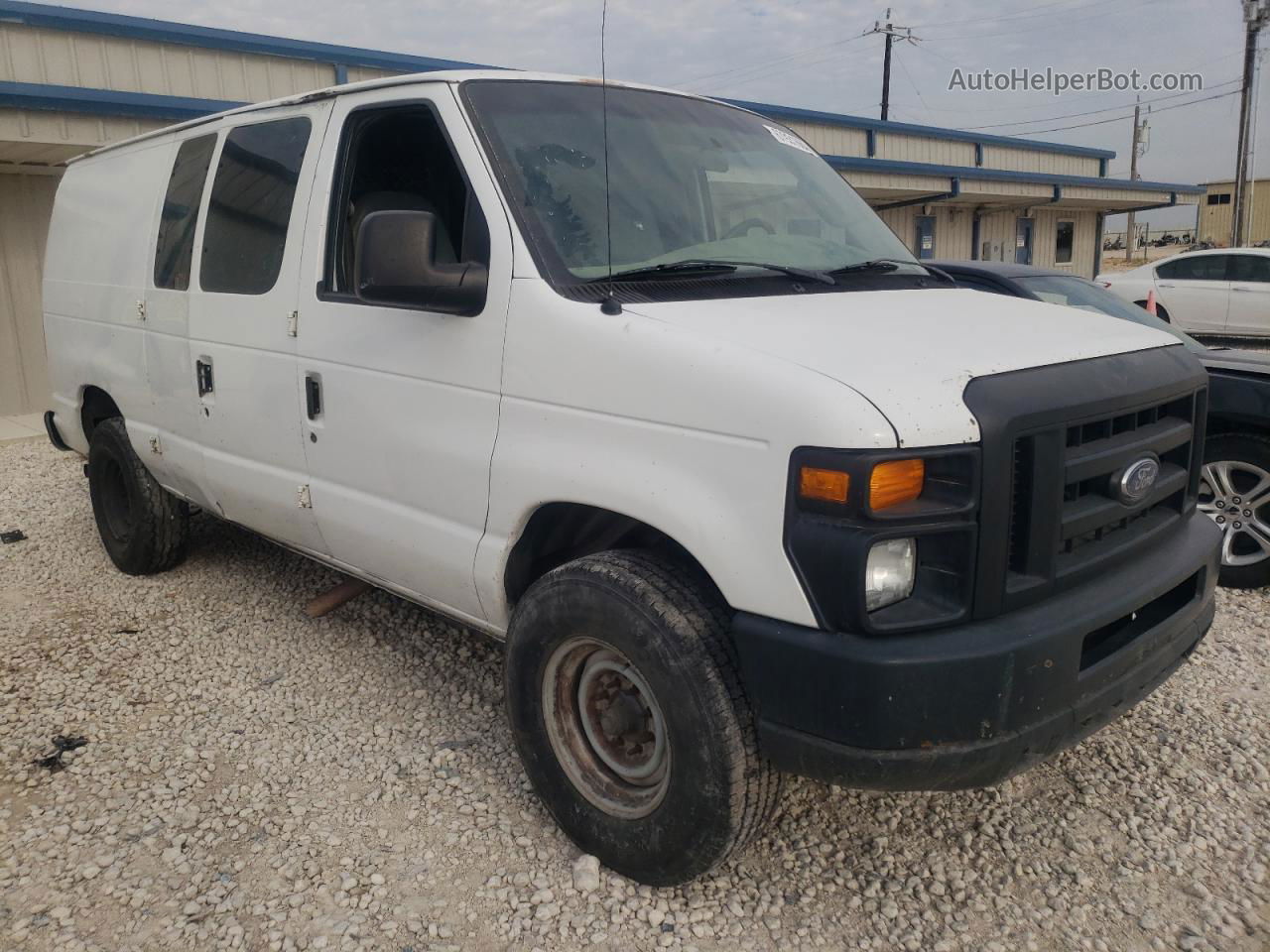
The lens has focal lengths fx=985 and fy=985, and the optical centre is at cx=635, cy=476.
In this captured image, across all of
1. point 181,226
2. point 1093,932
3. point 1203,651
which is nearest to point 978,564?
point 1093,932

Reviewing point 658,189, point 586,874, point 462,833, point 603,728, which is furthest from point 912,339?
point 462,833

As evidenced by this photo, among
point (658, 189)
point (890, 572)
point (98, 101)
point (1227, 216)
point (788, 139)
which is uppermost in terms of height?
point (1227, 216)

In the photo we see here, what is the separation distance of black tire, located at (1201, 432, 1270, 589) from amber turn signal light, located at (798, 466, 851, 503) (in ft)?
11.9

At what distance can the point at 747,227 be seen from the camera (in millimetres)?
3207

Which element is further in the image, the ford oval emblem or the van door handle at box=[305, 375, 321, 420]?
the van door handle at box=[305, 375, 321, 420]

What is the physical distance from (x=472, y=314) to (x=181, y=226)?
222 cm

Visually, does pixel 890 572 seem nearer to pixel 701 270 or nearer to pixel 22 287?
pixel 701 270

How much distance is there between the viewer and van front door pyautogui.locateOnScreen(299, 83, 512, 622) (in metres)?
2.88

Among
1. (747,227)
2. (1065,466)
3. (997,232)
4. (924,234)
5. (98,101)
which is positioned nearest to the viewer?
(1065,466)

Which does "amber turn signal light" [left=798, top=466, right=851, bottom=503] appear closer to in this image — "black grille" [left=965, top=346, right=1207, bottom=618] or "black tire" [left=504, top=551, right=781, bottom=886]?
"black grille" [left=965, top=346, right=1207, bottom=618]

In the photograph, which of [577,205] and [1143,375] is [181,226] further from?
[1143,375]

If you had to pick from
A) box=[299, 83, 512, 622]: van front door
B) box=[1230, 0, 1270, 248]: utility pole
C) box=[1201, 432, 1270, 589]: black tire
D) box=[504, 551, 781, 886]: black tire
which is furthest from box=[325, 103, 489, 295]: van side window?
box=[1230, 0, 1270, 248]: utility pole

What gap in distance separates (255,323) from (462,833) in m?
2.03

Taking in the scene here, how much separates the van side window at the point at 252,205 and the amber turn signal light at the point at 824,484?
Answer: 2351 mm
